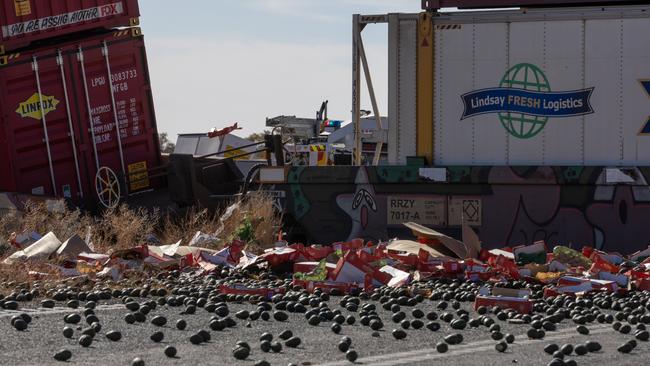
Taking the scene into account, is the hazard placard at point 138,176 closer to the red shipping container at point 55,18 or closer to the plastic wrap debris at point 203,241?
the red shipping container at point 55,18

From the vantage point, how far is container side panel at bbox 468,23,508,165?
16656 mm

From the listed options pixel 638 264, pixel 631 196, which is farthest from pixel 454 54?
pixel 638 264

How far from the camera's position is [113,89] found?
19.9 metres

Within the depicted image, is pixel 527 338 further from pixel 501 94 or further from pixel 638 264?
pixel 501 94

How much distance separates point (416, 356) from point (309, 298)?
115 inches

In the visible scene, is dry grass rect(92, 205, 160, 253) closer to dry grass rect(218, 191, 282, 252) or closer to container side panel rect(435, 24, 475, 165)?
dry grass rect(218, 191, 282, 252)

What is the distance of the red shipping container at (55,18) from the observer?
18.9m

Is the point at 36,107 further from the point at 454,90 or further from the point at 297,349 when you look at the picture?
the point at 297,349

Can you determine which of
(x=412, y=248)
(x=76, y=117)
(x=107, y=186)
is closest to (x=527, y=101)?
(x=412, y=248)

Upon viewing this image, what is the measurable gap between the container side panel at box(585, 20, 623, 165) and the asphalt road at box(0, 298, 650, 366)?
682 cm

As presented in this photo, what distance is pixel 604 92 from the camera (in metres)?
16.4

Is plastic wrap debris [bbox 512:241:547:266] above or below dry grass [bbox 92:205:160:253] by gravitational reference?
below

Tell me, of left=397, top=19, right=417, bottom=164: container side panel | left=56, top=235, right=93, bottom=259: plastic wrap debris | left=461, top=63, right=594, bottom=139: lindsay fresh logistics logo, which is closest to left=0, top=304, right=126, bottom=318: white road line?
left=56, top=235, right=93, bottom=259: plastic wrap debris

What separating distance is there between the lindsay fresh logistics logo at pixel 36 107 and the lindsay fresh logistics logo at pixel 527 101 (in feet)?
22.1
